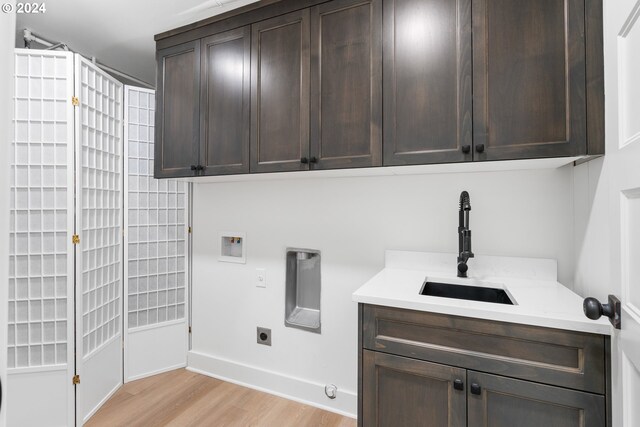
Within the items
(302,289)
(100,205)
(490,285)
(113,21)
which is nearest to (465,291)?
(490,285)

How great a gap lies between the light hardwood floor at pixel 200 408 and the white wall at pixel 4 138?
5.41 feet

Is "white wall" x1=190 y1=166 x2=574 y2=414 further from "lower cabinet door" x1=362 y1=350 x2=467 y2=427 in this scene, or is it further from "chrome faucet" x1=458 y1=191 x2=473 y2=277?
"lower cabinet door" x1=362 y1=350 x2=467 y2=427

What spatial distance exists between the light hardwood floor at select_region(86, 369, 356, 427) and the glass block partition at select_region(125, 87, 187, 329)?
0.49 meters

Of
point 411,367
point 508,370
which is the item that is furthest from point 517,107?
point 411,367

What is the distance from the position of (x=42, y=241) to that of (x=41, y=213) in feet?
0.55

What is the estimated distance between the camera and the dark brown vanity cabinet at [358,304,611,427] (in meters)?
1.09

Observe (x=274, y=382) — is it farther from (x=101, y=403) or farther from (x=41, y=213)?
(x=41, y=213)

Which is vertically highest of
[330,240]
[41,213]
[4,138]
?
[4,138]

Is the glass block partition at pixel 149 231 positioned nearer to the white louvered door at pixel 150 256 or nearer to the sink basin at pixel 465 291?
the white louvered door at pixel 150 256

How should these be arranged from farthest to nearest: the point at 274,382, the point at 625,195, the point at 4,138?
1. the point at 274,382
2. the point at 625,195
3. the point at 4,138

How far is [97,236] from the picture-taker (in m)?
2.20

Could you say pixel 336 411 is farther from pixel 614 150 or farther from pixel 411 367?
pixel 614 150

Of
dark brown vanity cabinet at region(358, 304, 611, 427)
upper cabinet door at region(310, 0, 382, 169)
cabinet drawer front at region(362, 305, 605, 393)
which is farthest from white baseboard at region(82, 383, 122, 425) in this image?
upper cabinet door at region(310, 0, 382, 169)

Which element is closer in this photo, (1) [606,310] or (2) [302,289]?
(1) [606,310]
